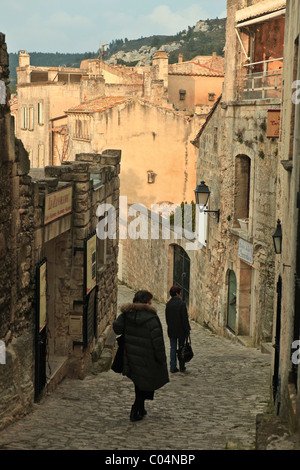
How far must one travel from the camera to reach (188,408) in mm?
9195

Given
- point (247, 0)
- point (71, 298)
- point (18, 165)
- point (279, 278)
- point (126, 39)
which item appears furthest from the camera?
point (126, 39)

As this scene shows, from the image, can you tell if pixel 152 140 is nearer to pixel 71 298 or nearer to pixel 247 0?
pixel 247 0

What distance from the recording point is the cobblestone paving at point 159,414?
718cm

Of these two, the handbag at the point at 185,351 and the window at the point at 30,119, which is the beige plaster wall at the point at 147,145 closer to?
the window at the point at 30,119

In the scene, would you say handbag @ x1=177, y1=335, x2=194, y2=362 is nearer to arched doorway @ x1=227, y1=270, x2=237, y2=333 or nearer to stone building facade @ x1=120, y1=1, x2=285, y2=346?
stone building facade @ x1=120, y1=1, x2=285, y2=346

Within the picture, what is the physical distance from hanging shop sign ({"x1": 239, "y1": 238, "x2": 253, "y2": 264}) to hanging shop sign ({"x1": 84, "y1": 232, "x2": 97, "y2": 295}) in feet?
13.5

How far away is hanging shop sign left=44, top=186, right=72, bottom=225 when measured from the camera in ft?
30.3

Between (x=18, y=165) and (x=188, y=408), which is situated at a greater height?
(x=18, y=165)

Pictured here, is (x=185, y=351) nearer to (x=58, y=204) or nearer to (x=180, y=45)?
(x=58, y=204)

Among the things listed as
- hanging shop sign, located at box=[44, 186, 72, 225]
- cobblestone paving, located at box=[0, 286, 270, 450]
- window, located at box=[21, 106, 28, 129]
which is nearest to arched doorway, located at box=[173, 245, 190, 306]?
cobblestone paving, located at box=[0, 286, 270, 450]

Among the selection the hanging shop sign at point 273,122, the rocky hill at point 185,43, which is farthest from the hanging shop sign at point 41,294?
the rocky hill at point 185,43

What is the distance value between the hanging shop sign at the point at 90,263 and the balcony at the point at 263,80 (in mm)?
4766

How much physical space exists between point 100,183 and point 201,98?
97.1 ft
